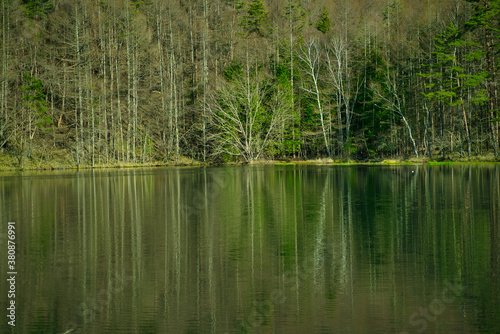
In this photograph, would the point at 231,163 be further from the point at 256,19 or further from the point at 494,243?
the point at 494,243

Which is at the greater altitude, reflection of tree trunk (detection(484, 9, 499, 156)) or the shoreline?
reflection of tree trunk (detection(484, 9, 499, 156))

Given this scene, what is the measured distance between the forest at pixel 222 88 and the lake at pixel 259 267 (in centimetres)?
3444

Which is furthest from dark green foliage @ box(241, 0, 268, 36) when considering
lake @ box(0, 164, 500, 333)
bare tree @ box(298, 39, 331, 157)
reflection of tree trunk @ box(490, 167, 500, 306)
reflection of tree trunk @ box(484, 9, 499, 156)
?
lake @ box(0, 164, 500, 333)

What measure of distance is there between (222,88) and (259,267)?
50.9 meters

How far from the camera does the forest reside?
175 ft

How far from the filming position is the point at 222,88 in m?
60.9

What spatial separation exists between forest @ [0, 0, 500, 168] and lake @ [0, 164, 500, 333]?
34442 mm

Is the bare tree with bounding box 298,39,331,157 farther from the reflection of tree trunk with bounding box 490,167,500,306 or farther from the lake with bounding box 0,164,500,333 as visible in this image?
the lake with bounding box 0,164,500,333

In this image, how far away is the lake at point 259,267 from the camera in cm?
819

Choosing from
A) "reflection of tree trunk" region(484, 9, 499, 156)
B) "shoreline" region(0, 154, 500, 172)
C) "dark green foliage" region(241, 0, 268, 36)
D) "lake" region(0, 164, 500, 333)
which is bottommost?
"lake" region(0, 164, 500, 333)

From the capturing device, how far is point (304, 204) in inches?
835

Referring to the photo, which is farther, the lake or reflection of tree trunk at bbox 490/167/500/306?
reflection of tree trunk at bbox 490/167/500/306

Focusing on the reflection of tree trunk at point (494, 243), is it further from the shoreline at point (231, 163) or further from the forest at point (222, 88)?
the forest at point (222, 88)

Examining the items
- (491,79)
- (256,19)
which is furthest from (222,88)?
(491,79)
